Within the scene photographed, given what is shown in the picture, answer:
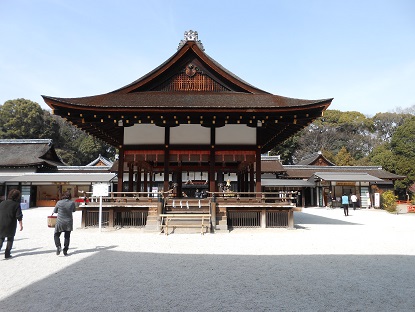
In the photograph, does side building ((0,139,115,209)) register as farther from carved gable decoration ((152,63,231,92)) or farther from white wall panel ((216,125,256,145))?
white wall panel ((216,125,256,145))

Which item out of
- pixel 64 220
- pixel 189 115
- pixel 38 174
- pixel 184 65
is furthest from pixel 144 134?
pixel 38 174

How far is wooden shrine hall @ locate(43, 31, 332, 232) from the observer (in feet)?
41.6

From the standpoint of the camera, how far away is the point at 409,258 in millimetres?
8180

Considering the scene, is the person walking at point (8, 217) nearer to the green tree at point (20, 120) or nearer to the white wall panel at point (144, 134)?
the white wall panel at point (144, 134)

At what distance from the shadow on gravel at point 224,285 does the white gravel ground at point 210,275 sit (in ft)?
0.05

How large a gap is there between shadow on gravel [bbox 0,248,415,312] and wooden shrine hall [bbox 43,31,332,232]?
5312mm

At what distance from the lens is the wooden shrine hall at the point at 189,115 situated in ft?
41.6

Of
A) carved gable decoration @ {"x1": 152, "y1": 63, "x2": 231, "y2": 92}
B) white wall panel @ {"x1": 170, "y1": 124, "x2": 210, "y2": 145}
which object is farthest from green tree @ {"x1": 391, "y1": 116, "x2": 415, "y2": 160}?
white wall panel @ {"x1": 170, "y1": 124, "x2": 210, "y2": 145}

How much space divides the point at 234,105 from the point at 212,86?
2722 mm

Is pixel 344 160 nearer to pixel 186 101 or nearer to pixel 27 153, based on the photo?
pixel 186 101

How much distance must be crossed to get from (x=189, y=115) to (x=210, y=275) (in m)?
8.05

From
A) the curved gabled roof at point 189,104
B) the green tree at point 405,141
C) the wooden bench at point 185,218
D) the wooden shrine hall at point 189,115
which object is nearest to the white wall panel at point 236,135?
the wooden shrine hall at point 189,115

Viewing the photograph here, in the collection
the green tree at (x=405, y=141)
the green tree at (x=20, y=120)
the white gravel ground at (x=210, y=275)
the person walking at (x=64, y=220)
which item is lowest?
the white gravel ground at (x=210, y=275)

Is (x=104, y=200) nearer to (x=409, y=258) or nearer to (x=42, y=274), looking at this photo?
(x=42, y=274)
